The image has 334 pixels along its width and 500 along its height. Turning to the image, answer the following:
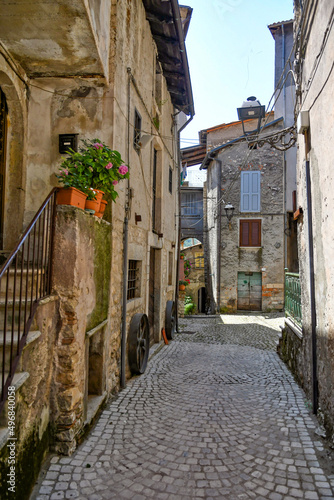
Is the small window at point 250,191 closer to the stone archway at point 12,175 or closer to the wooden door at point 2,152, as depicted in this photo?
the stone archway at point 12,175

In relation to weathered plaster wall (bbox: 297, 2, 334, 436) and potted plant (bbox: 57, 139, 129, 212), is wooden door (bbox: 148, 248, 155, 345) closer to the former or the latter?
weathered plaster wall (bbox: 297, 2, 334, 436)

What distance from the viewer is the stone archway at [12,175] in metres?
4.36

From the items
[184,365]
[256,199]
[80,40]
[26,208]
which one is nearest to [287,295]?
[184,365]

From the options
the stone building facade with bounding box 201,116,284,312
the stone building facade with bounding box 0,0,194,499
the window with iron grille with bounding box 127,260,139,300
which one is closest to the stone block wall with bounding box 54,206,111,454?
the stone building facade with bounding box 0,0,194,499

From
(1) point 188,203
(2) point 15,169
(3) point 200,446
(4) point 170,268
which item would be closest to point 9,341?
(3) point 200,446

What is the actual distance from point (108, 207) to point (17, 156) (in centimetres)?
145

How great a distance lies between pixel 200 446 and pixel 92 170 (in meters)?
3.36

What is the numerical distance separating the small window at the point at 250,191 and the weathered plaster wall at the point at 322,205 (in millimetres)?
11075

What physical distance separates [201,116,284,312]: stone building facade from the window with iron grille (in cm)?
994

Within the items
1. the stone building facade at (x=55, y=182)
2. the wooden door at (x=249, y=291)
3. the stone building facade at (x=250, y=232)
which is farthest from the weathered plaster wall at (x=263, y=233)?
the stone building facade at (x=55, y=182)

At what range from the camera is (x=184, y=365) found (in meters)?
6.42

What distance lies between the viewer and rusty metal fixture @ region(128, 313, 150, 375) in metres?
5.35

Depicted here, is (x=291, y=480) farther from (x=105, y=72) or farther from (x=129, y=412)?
(x=105, y=72)

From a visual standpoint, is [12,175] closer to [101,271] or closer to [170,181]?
[101,271]
